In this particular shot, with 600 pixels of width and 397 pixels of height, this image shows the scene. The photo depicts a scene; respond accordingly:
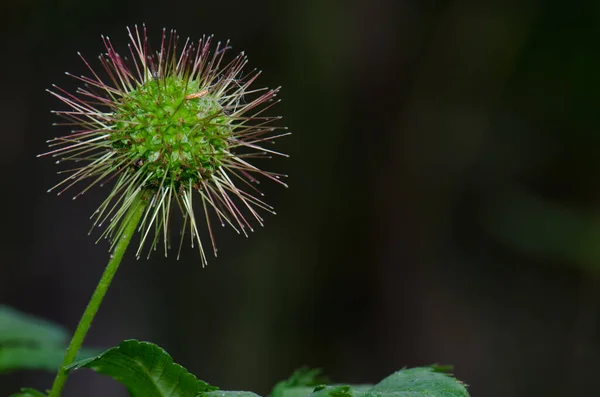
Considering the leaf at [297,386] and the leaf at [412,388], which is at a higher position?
the leaf at [412,388]

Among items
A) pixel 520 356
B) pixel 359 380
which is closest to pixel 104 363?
pixel 359 380

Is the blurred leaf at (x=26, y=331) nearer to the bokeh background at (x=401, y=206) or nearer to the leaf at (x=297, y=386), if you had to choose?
the leaf at (x=297, y=386)

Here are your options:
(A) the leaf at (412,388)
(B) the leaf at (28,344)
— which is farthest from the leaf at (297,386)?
(B) the leaf at (28,344)

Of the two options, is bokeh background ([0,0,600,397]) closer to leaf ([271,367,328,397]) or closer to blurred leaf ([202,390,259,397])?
leaf ([271,367,328,397])

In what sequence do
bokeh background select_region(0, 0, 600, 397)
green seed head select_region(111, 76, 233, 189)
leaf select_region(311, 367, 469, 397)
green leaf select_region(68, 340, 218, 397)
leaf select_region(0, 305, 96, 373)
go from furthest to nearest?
bokeh background select_region(0, 0, 600, 397)
leaf select_region(0, 305, 96, 373)
green seed head select_region(111, 76, 233, 189)
green leaf select_region(68, 340, 218, 397)
leaf select_region(311, 367, 469, 397)

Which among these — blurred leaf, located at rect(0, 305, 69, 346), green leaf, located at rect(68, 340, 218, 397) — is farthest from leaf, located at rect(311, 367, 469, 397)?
blurred leaf, located at rect(0, 305, 69, 346)

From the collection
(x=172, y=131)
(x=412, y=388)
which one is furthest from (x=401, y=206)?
(x=412, y=388)

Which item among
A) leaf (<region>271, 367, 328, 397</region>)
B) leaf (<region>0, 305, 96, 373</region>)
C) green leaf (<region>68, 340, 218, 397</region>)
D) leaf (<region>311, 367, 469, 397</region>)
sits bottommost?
leaf (<region>0, 305, 96, 373</region>)

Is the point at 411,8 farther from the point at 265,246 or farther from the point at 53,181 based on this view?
the point at 53,181
